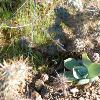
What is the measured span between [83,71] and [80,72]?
0.03 m

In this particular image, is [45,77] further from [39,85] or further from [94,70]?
[94,70]

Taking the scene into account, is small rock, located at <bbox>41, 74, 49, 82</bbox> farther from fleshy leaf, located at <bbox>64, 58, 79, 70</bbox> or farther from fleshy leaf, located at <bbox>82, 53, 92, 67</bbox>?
fleshy leaf, located at <bbox>82, 53, 92, 67</bbox>

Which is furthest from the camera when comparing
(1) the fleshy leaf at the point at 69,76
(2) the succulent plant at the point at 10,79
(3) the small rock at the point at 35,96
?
(1) the fleshy leaf at the point at 69,76

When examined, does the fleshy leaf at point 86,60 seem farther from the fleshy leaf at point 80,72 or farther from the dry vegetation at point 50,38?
the dry vegetation at point 50,38

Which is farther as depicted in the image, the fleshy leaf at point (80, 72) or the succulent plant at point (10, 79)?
the fleshy leaf at point (80, 72)

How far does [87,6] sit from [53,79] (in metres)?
0.68

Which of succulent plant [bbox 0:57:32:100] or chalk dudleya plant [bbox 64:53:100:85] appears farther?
chalk dudleya plant [bbox 64:53:100:85]

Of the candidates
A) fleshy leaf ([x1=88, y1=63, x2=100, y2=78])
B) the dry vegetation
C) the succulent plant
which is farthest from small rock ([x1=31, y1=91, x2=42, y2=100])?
fleshy leaf ([x1=88, y1=63, x2=100, y2=78])

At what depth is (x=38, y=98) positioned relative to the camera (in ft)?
7.50

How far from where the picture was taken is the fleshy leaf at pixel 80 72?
2.39 meters

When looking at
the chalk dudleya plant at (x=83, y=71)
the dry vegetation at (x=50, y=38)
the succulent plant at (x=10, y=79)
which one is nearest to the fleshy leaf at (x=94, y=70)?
the chalk dudleya plant at (x=83, y=71)

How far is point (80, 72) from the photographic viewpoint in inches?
94.7

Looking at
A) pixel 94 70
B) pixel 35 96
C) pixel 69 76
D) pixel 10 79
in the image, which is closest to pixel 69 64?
pixel 69 76

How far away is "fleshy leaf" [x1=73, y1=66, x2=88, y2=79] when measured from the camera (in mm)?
2391
